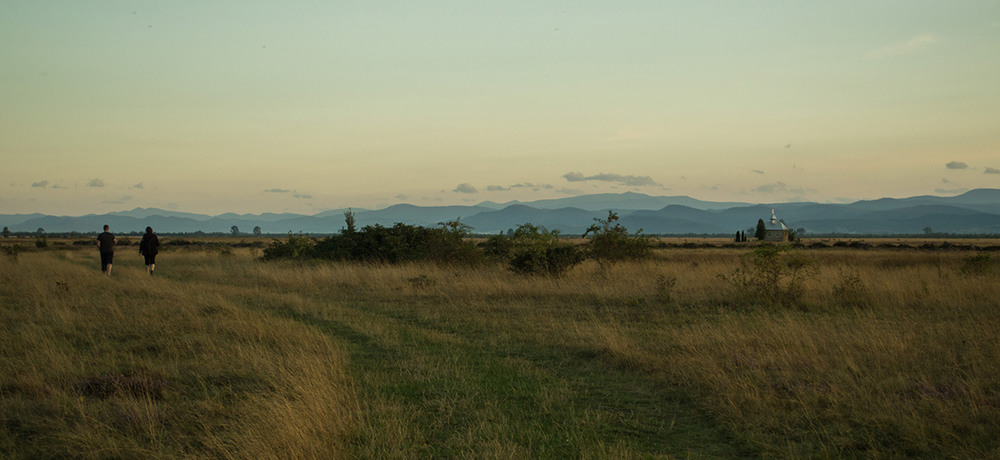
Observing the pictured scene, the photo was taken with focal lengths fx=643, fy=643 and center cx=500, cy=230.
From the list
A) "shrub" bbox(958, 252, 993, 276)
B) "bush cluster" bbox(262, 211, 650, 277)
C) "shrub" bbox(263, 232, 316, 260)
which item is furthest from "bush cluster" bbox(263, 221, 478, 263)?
"shrub" bbox(958, 252, 993, 276)

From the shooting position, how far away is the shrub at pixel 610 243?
1030 inches

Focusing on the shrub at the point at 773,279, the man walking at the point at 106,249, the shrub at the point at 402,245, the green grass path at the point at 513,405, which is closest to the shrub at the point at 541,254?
the shrub at the point at 402,245

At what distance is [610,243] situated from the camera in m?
26.2

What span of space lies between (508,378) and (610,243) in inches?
706

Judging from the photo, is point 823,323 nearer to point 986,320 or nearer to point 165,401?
point 986,320

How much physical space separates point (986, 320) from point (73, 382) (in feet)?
48.1

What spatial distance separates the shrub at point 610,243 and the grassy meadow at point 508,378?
31.0ft

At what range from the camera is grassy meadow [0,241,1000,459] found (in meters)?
6.05

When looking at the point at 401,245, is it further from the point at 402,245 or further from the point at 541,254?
the point at 541,254

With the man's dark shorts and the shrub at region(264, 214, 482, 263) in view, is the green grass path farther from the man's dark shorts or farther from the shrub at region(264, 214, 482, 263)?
the man's dark shorts

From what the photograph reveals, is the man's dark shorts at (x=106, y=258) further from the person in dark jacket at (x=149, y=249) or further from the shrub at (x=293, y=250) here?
the shrub at (x=293, y=250)

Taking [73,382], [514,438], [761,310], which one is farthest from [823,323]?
[73,382]

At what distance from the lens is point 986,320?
38.4 ft

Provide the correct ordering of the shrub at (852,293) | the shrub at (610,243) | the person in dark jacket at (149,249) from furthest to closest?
the shrub at (610,243) < the person in dark jacket at (149,249) < the shrub at (852,293)
